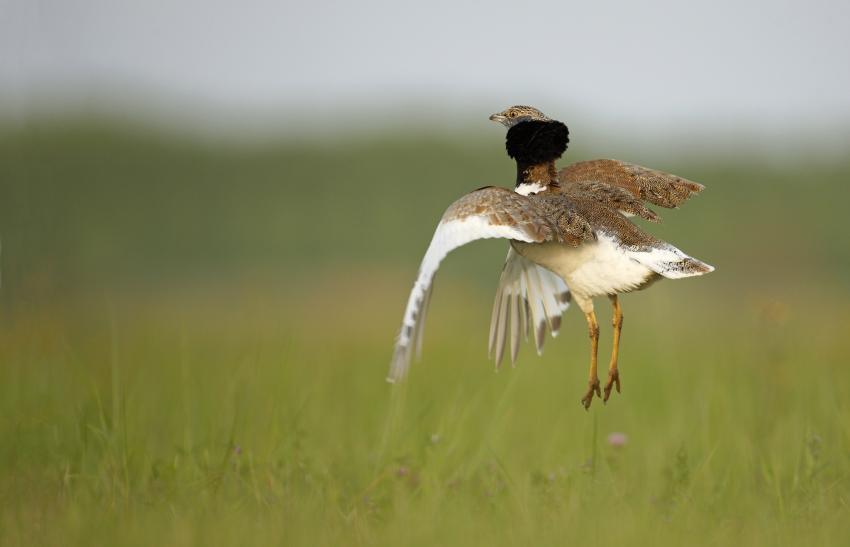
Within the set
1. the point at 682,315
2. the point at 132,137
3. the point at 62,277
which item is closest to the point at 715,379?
the point at 62,277

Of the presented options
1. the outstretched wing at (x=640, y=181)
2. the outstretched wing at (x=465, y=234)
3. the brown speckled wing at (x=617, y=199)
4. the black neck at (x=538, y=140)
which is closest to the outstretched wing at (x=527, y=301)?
the outstretched wing at (x=640, y=181)

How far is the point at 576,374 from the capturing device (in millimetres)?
11734

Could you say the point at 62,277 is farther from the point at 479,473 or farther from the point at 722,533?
the point at 722,533

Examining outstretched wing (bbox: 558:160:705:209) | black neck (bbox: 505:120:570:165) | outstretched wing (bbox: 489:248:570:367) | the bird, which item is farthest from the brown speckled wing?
outstretched wing (bbox: 489:248:570:367)

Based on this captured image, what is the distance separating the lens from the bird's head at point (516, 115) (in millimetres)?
4883

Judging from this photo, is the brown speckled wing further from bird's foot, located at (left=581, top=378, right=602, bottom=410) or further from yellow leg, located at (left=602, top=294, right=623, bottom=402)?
bird's foot, located at (left=581, top=378, right=602, bottom=410)

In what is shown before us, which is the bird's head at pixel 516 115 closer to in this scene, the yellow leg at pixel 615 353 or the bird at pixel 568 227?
the bird at pixel 568 227

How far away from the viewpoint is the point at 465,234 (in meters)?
4.61

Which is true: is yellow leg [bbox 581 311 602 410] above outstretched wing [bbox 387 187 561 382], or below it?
below

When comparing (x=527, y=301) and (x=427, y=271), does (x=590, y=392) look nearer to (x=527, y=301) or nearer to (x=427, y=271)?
(x=427, y=271)

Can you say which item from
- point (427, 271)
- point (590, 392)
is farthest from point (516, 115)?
point (590, 392)

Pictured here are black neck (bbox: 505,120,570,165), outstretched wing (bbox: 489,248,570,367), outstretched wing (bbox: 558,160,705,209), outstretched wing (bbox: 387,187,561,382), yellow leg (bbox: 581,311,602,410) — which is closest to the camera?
outstretched wing (bbox: 387,187,561,382)

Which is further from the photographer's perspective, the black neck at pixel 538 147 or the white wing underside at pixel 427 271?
the black neck at pixel 538 147

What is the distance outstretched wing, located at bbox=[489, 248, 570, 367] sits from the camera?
5652mm
